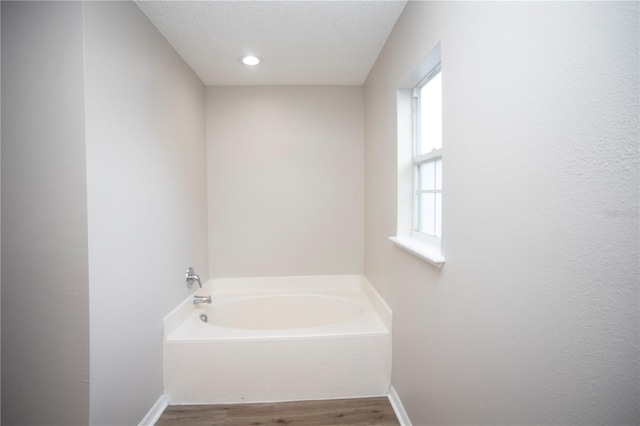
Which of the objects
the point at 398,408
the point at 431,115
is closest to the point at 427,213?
the point at 431,115

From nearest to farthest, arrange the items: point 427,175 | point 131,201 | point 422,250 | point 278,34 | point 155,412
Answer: point 422,250 → point 131,201 → point 427,175 → point 155,412 → point 278,34

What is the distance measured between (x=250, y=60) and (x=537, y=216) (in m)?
2.20

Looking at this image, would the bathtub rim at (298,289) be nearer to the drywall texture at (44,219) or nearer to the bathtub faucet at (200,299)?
the bathtub faucet at (200,299)

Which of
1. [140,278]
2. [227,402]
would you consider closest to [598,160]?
[140,278]

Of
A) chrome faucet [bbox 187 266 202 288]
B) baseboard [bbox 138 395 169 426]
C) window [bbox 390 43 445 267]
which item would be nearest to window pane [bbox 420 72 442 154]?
window [bbox 390 43 445 267]

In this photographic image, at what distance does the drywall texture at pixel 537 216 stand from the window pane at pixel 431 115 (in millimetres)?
312

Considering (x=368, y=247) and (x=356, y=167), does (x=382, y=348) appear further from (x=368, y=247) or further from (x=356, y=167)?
(x=356, y=167)

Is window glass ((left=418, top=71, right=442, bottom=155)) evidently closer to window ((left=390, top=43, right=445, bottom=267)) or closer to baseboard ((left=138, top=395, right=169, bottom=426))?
window ((left=390, top=43, right=445, bottom=267))

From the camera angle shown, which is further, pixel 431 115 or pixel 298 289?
pixel 298 289

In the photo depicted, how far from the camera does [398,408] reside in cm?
188

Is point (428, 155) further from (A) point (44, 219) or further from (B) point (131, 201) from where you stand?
(A) point (44, 219)

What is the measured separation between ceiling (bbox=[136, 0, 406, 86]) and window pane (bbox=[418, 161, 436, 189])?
0.86 metres

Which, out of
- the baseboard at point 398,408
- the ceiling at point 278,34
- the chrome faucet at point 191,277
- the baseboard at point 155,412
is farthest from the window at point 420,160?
the baseboard at point 155,412

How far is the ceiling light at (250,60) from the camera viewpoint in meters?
2.27
